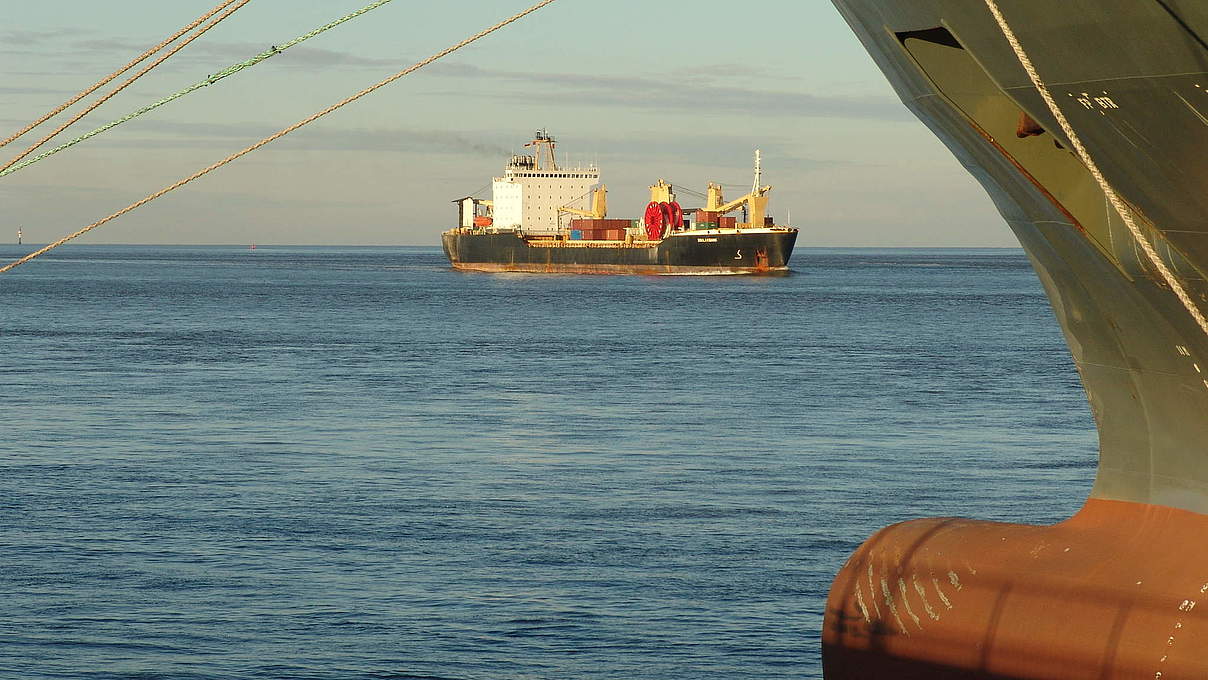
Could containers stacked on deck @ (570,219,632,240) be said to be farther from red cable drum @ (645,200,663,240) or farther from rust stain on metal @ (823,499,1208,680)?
rust stain on metal @ (823,499,1208,680)

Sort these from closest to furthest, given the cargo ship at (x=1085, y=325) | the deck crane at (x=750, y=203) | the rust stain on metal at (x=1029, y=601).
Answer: the cargo ship at (x=1085, y=325) → the rust stain on metal at (x=1029, y=601) → the deck crane at (x=750, y=203)

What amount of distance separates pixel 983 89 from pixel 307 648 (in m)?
6.93

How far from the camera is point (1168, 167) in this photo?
23.7 ft

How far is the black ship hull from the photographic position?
9862cm

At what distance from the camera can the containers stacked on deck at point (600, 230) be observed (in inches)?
4126

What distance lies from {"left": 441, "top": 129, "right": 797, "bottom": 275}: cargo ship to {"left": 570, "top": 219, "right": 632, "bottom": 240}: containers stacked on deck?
7 centimetres

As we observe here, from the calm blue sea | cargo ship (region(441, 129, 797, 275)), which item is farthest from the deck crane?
the calm blue sea

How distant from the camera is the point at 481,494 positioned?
61.0ft

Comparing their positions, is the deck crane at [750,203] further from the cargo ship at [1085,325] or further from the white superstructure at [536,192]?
the cargo ship at [1085,325]

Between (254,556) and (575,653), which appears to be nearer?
(575,653)

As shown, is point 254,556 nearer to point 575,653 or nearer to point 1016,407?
point 575,653

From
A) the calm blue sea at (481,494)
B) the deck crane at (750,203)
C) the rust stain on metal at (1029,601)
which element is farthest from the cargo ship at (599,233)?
the rust stain on metal at (1029,601)

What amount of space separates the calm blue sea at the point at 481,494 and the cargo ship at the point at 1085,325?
7.41 feet

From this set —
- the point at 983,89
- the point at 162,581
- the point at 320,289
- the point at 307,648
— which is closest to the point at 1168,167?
the point at 983,89
